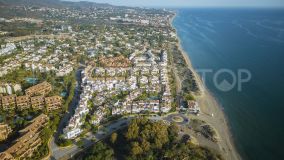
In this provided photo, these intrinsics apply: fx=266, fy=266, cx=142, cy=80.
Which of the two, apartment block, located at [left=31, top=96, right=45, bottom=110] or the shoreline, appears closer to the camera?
the shoreline

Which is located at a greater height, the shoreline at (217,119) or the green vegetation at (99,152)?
the green vegetation at (99,152)

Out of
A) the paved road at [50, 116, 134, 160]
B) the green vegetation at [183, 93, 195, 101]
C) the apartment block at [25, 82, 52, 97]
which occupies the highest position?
the green vegetation at [183, 93, 195, 101]

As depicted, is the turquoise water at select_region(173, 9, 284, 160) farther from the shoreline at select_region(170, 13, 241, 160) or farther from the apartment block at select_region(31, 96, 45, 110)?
the apartment block at select_region(31, 96, 45, 110)

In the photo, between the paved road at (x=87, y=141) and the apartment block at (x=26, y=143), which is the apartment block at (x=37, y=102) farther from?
the paved road at (x=87, y=141)

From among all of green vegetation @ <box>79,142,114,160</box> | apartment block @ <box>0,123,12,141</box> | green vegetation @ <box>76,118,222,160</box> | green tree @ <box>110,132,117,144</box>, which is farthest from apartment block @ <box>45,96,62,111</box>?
green tree @ <box>110,132,117,144</box>

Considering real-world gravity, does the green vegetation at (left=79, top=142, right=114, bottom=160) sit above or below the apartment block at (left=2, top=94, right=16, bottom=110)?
above

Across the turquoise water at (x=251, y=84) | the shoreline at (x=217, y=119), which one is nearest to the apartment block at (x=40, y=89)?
the shoreline at (x=217, y=119)

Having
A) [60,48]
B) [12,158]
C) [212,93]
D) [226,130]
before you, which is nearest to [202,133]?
[226,130]
